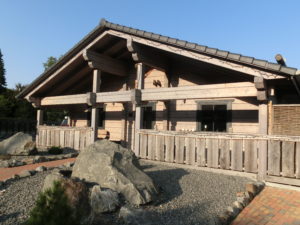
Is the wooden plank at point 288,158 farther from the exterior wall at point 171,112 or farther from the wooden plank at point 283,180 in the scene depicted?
the exterior wall at point 171,112

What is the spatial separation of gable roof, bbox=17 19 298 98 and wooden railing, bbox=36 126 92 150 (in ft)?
8.56

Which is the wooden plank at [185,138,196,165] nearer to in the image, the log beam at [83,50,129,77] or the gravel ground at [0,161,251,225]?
the gravel ground at [0,161,251,225]

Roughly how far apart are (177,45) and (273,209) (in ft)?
17.6

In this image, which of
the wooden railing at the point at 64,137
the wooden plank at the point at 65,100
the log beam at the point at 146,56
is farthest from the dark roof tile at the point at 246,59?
the wooden railing at the point at 64,137

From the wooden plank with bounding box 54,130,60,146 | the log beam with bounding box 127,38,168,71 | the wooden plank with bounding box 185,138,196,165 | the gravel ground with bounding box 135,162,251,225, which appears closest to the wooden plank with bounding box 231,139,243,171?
the gravel ground with bounding box 135,162,251,225

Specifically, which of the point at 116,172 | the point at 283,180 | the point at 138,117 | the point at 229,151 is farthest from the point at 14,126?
the point at 283,180

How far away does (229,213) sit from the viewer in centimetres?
426

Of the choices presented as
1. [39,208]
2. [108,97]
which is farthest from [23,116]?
[39,208]

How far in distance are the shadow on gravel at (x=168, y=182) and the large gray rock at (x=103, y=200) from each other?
922 millimetres

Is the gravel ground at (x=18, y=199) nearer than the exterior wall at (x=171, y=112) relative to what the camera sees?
Yes

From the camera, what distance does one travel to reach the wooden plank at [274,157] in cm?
633

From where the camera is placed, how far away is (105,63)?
10.8 m

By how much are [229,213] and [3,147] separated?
963 centimetres

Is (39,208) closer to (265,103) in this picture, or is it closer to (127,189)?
(127,189)
